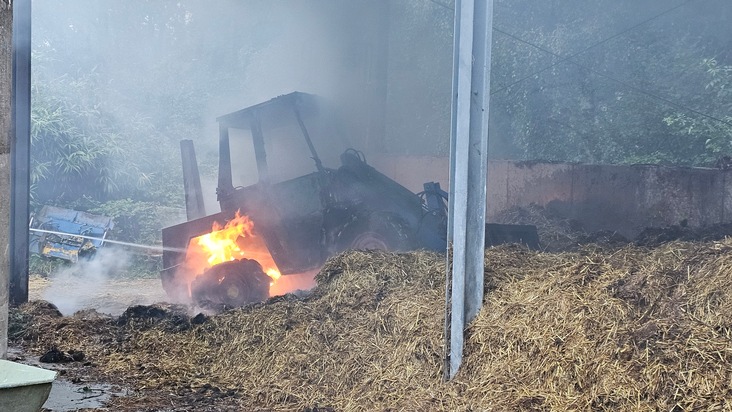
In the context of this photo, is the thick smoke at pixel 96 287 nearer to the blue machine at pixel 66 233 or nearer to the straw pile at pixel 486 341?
the blue machine at pixel 66 233

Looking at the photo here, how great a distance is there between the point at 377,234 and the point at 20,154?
5.27 m

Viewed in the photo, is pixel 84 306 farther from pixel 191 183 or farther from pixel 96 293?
pixel 191 183

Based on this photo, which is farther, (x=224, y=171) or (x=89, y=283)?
(x=89, y=283)

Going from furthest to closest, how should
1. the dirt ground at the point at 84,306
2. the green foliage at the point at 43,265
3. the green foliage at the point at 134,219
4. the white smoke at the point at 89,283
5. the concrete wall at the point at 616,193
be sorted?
the green foliage at the point at 134,219
the green foliage at the point at 43,265
the white smoke at the point at 89,283
the concrete wall at the point at 616,193
the dirt ground at the point at 84,306

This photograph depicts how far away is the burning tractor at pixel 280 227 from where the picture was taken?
10.3m

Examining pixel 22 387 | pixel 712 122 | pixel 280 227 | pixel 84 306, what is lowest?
pixel 84 306

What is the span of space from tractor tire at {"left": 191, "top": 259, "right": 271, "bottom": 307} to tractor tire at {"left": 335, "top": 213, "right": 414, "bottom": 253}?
1282 millimetres

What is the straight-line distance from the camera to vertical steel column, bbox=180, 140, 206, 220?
12.9 m

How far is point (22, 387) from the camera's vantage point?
3885mm

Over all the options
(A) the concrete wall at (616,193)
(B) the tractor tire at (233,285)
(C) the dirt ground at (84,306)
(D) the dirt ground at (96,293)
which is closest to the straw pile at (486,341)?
(C) the dirt ground at (84,306)

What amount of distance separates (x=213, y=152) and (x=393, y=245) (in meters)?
13.0

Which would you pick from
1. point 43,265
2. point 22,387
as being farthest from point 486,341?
point 43,265

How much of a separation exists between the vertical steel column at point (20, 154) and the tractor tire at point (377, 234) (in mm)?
4526

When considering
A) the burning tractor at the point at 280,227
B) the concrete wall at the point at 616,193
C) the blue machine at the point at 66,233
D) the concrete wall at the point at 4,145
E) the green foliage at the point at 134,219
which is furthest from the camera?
the green foliage at the point at 134,219
